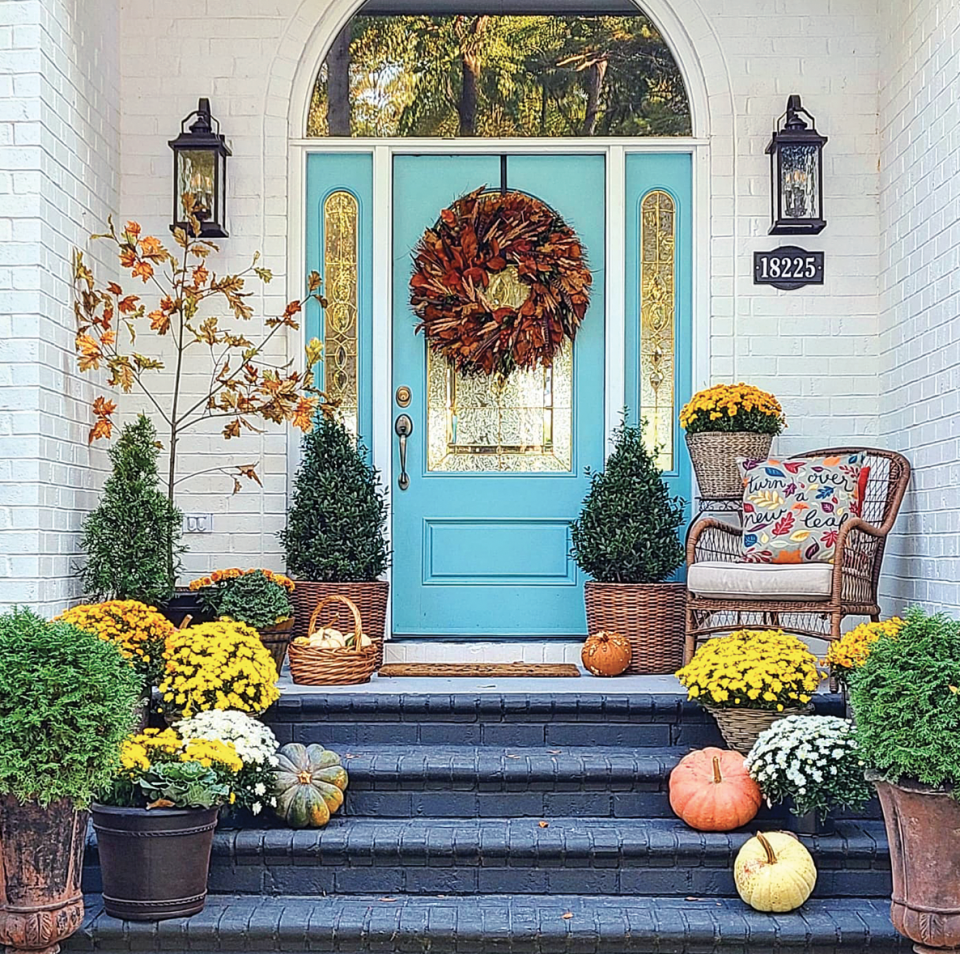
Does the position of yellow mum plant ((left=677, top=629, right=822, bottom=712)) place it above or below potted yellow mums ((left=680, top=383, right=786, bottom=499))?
below

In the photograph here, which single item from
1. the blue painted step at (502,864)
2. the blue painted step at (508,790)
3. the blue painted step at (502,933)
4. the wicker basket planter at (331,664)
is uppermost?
the wicker basket planter at (331,664)

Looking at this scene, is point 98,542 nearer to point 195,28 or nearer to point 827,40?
point 195,28

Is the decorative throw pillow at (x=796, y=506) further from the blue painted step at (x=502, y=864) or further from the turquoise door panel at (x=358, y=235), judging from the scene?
the turquoise door panel at (x=358, y=235)

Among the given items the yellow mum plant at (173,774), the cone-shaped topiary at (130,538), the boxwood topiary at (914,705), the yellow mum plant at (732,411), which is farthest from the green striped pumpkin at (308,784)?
the yellow mum plant at (732,411)

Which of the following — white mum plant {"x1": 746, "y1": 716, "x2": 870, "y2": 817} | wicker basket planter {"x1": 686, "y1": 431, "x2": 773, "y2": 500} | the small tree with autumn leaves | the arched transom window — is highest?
the arched transom window

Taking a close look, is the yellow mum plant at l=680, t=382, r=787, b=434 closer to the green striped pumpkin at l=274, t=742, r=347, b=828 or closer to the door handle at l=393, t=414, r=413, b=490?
the door handle at l=393, t=414, r=413, b=490

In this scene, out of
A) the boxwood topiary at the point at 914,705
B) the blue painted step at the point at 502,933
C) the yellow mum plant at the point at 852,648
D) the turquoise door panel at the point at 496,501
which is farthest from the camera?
the turquoise door panel at the point at 496,501

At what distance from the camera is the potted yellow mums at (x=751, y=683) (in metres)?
4.16

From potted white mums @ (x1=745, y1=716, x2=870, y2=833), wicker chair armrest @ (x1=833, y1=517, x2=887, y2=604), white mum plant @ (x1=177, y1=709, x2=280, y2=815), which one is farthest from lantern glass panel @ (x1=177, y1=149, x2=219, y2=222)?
potted white mums @ (x1=745, y1=716, x2=870, y2=833)

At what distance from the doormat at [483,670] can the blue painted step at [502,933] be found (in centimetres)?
159

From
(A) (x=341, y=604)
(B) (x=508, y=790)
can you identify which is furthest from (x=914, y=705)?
(A) (x=341, y=604)

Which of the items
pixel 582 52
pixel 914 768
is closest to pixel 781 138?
pixel 582 52

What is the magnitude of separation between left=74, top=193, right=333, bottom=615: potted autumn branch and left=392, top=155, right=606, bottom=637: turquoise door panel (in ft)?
1.52

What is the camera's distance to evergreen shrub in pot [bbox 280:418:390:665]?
17.4 ft
